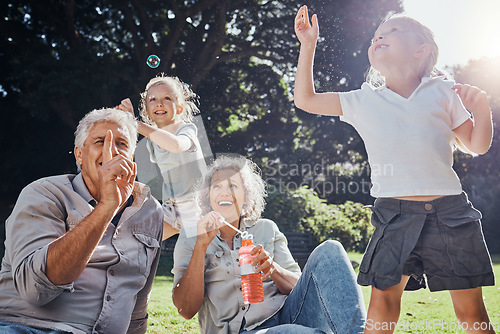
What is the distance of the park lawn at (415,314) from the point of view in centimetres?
373

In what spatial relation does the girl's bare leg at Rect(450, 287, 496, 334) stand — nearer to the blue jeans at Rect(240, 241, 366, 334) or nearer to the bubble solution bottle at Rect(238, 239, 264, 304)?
the blue jeans at Rect(240, 241, 366, 334)

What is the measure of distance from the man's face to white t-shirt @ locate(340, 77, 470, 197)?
3.26 ft

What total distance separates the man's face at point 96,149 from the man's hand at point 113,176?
9cm

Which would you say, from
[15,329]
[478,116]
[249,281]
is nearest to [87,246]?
[15,329]

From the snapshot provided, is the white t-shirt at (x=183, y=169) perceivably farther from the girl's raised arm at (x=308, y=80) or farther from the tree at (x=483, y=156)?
the tree at (x=483, y=156)

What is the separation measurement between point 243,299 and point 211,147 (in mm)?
11055

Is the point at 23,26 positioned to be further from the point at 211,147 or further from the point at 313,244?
the point at 313,244

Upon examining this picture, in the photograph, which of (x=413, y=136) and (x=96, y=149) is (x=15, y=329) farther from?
(x=413, y=136)

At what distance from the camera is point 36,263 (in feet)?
5.59

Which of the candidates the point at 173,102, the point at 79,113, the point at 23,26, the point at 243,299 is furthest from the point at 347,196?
the point at 243,299

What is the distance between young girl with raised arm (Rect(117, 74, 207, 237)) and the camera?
3.39 metres

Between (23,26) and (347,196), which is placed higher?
(23,26)

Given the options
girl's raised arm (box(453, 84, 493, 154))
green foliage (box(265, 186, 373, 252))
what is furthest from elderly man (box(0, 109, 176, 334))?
green foliage (box(265, 186, 373, 252))

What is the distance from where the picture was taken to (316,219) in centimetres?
1125
